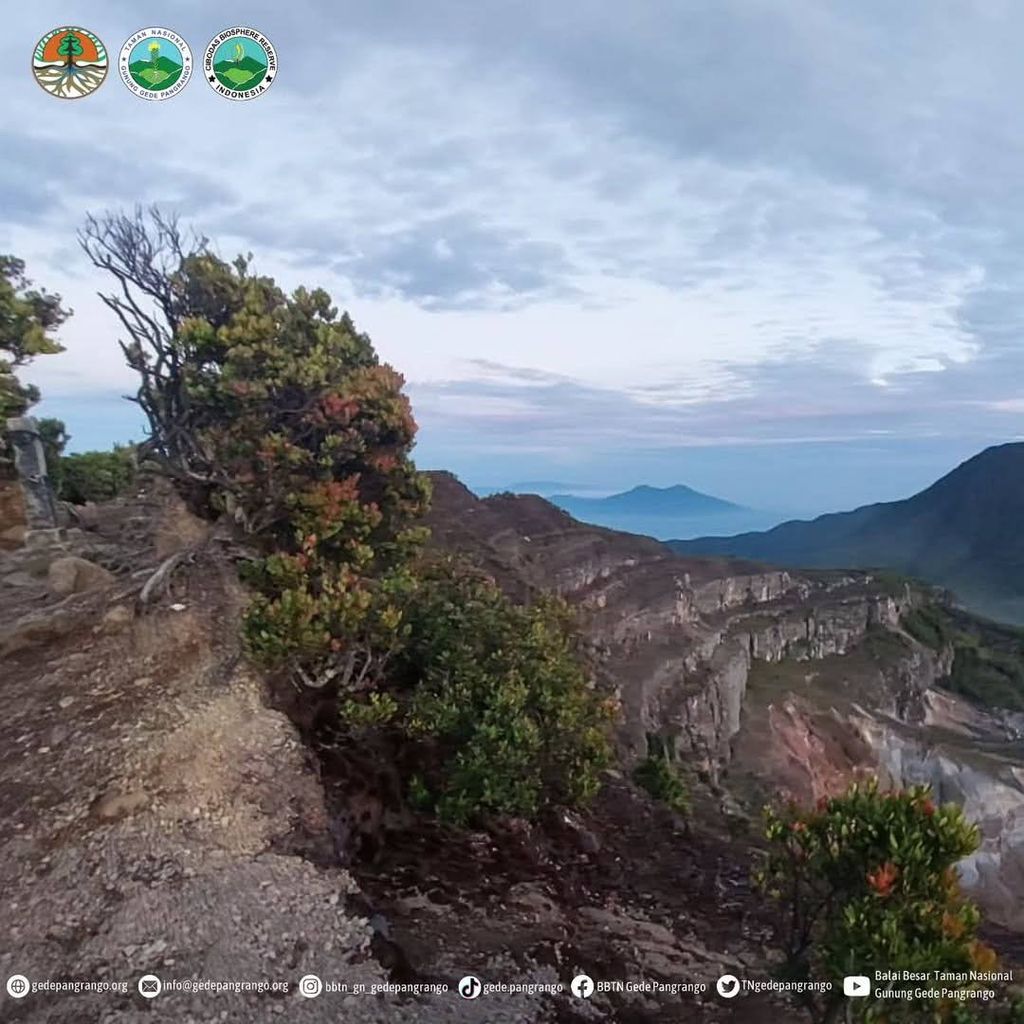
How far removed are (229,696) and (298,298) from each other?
10554mm

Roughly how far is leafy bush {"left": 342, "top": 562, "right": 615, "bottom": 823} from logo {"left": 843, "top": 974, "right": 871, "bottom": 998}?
5.88 metres

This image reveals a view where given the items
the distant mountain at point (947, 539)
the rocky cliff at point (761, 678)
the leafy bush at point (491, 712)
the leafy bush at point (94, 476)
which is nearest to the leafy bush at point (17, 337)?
the leafy bush at point (94, 476)

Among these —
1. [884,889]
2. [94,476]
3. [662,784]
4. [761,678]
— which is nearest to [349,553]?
[662,784]

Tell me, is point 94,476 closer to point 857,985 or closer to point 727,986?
point 727,986

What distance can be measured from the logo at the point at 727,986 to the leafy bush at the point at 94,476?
82.9 ft

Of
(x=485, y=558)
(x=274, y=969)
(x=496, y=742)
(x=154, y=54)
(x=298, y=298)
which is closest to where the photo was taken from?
(x=274, y=969)

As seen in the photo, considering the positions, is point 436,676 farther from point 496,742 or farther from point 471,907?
point 471,907

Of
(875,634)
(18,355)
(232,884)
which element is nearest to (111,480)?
(18,355)

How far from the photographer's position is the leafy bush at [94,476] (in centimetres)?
2766

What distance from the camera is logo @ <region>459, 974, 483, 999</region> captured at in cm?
973

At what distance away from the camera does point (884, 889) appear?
7363 millimetres

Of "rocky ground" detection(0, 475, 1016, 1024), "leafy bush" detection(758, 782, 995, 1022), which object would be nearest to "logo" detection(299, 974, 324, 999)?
"rocky ground" detection(0, 475, 1016, 1024)

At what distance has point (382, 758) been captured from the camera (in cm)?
1497

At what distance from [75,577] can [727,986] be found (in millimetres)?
15949
